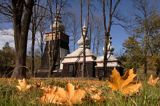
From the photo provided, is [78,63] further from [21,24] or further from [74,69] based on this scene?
→ [21,24]

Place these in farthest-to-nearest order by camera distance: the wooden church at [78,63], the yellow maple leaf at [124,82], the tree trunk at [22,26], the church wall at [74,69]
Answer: the church wall at [74,69], the wooden church at [78,63], the tree trunk at [22,26], the yellow maple leaf at [124,82]

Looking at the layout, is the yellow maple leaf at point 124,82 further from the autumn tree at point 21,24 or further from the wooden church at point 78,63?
the wooden church at point 78,63

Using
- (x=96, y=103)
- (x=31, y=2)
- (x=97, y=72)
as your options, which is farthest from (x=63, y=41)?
(x=96, y=103)

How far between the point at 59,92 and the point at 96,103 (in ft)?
0.81

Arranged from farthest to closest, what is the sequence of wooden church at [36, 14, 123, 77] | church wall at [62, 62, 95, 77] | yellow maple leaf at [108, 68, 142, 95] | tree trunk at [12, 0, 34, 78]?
church wall at [62, 62, 95, 77]
wooden church at [36, 14, 123, 77]
tree trunk at [12, 0, 34, 78]
yellow maple leaf at [108, 68, 142, 95]

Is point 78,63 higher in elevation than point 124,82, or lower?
lower

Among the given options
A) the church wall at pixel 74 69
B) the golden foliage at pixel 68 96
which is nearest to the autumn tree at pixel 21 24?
the golden foliage at pixel 68 96

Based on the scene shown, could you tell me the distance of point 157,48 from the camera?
189ft

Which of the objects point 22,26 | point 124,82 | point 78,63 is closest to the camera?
point 124,82

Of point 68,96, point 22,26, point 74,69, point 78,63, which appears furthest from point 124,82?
point 74,69

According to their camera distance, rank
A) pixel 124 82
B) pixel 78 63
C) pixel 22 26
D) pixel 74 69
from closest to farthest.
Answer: pixel 124 82 < pixel 22 26 < pixel 78 63 < pixel 74 69

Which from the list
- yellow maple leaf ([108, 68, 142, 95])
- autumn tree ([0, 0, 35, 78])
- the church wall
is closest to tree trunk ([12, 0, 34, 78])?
autumn tree ([0, 0, 35, 78])

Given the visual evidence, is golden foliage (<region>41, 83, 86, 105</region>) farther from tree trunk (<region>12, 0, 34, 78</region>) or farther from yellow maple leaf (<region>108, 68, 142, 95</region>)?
tree trunk (<region>12, 0, 34, 78</region>)

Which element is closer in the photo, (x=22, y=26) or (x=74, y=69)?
(x=22, y=26)
